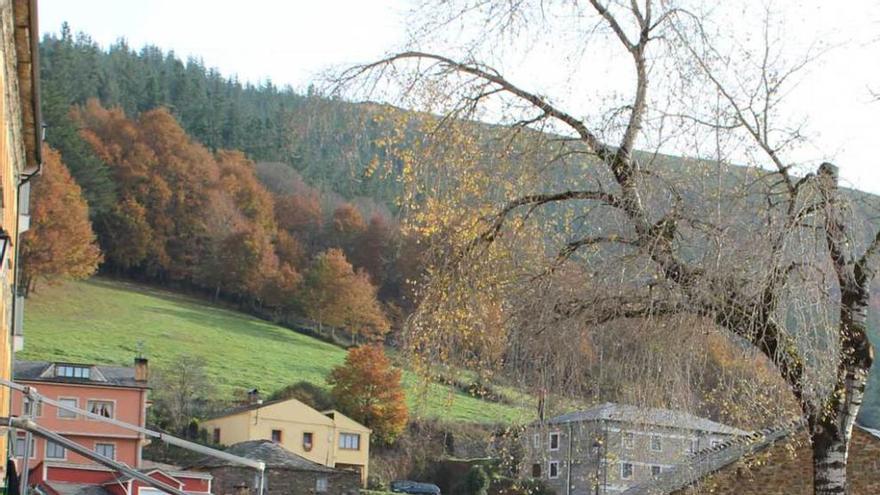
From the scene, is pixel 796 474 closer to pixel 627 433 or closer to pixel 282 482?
pixel 627 433

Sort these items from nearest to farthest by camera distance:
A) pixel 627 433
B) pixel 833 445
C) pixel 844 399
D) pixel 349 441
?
pixel 844 399, pixel 833 445, pixel 627 433, pixel 349 441

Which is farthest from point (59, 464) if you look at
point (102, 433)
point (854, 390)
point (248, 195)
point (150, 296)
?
point (248, 195)

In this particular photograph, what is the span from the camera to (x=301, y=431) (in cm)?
7238

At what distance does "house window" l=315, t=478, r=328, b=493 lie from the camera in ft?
191

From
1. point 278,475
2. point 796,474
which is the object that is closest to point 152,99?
point 278,475

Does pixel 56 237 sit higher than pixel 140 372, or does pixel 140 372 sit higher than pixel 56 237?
pixel 56 237

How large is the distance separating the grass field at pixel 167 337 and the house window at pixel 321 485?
1383cm

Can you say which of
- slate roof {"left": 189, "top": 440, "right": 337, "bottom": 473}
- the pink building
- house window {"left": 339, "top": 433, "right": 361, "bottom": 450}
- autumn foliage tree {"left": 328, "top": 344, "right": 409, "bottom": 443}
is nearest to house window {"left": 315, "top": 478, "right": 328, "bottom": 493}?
slate roof {"left": 189, "top": 440, "right": 337, "bottom": 473}

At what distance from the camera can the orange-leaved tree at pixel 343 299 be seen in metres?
108

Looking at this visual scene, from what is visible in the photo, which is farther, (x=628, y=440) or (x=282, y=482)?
(x=282, y=482)

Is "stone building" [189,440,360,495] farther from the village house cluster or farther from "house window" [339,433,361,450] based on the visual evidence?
"house window" [339,433,361,450]

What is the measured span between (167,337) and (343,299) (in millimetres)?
Answer: 21179

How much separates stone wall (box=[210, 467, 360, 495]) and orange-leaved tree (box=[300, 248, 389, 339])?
45850 mm

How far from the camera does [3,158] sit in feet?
49.0
